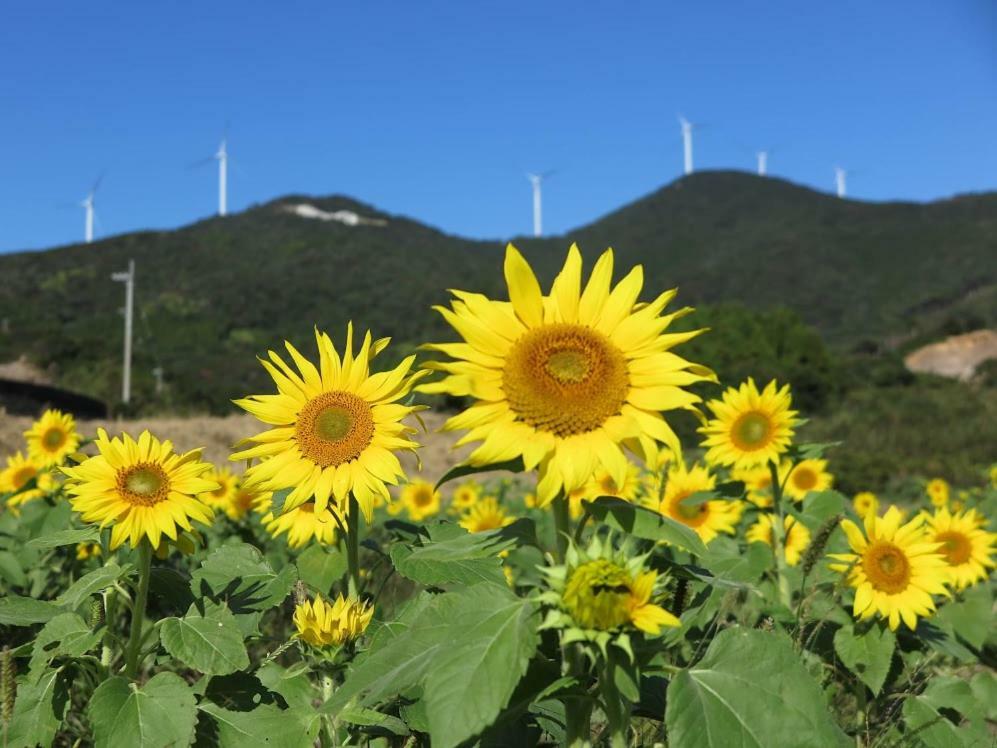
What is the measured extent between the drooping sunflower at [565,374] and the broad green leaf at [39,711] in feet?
4.14

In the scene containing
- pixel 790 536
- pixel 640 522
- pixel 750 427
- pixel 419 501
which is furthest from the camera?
pixel 419 501

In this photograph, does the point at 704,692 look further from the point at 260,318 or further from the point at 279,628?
the point at 260,318

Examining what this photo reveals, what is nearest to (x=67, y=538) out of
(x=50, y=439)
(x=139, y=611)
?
(x=139, y=611)

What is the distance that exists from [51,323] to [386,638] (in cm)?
5138

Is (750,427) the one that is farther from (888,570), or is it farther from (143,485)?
(143,485)

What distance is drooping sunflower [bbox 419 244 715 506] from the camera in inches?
63.4

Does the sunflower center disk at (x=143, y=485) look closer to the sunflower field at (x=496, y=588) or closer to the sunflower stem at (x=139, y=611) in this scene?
the sunflower field at (x=496, y=588)

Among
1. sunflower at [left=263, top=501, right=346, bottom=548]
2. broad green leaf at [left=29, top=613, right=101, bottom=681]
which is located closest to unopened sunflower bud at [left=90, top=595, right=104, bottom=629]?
broad green leaf at [left=29, top=613, right=101, bottom=681]

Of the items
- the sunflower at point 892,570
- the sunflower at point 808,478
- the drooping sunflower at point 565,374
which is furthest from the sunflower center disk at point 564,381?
the sunflower at point 808,478

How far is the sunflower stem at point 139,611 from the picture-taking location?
2223 millimetres

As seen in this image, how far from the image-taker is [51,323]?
1895 inches

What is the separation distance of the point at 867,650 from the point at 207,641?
6.95 feet

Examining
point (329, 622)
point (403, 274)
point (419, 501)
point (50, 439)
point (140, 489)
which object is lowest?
point (419, 501)

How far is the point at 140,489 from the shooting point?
236cm
